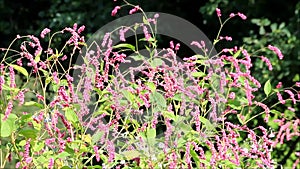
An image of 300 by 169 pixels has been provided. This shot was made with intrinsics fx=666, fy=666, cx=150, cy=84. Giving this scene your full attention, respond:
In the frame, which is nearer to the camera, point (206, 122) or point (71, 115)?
point (71, 115)

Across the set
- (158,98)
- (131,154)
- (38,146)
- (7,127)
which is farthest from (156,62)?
(7,127)

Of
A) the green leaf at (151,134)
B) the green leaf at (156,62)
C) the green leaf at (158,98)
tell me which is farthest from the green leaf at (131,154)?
the green leaf at (156,62)

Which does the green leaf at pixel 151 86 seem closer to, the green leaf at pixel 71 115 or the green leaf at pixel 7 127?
the green leaf at pixel 71 115

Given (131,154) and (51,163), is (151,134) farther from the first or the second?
(51,163)

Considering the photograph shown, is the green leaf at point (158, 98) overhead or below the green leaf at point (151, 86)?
below

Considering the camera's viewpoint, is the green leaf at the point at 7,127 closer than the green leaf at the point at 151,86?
Yes

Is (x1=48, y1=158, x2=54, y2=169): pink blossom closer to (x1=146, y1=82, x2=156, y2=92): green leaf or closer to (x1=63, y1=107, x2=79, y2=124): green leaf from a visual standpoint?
(x1=63, y1=107, x2=79, y2=124): green leaf

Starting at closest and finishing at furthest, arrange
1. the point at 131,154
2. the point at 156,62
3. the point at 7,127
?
the point at 7,127 → the point at 131,154 → the point at 156,62

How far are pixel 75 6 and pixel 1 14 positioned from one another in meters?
1.25

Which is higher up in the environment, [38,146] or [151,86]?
[151,86]

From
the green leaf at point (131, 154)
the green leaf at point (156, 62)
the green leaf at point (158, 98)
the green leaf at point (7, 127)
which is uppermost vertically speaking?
the green leaf at point (156, 62)

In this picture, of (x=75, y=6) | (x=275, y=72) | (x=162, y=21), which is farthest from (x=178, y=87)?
(x=75, y=6)

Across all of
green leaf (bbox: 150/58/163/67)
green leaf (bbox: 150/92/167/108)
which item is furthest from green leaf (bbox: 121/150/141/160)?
green leaf (bbox: 150/58/163/67)

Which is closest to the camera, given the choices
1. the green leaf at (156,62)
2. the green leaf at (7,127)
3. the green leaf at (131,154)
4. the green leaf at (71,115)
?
the green leaf at (7,127)
